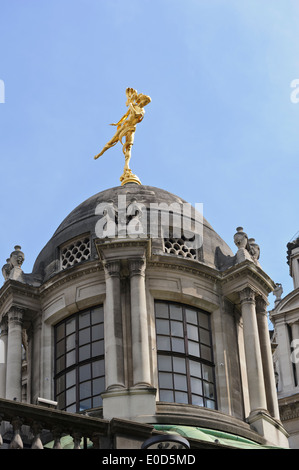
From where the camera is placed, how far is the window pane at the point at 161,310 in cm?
3278

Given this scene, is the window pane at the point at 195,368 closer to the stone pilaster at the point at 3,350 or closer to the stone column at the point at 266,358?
the stone column at the point at 266,358

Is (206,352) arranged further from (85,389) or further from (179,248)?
(85,389)

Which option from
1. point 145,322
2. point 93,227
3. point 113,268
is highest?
point 93,227

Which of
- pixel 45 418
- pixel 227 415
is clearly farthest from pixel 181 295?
pixel 45 418

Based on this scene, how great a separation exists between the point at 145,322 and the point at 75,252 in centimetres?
395

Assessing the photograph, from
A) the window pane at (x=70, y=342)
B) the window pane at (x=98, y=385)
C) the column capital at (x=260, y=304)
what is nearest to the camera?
the window pane at (x=98, y=385)

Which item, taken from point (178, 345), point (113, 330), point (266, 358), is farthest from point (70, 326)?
point (266, 358)

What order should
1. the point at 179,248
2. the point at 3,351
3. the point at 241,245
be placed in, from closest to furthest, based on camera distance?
the point at 3,351 < the point at 179,248 < the point at 241,245

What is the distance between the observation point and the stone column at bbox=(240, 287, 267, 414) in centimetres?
3203

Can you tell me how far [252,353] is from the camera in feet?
107

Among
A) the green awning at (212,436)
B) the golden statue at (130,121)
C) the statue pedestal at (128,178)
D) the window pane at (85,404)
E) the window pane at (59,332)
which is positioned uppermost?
the golden statue at (130,121)

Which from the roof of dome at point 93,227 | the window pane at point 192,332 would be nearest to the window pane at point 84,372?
the window pane at point 192,332

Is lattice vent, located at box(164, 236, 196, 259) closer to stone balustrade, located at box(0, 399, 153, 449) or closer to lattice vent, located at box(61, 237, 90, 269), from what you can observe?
lattice vent, located at box(61, 237, 90, 269)
